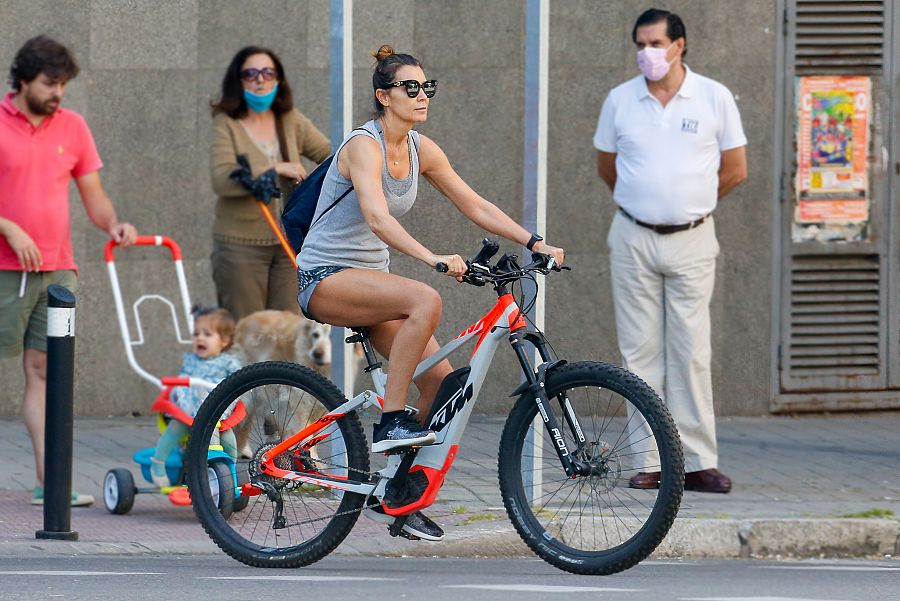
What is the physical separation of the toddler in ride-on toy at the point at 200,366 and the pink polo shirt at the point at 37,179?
705 millimetres

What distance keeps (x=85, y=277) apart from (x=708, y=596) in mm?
6003

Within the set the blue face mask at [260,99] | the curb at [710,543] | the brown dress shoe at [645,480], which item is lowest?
the curb at [710,543]

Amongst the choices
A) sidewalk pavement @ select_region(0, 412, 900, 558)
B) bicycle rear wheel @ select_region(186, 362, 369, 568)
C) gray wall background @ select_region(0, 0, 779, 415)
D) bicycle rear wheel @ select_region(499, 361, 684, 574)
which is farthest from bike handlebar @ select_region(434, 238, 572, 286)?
gray wall background @ select_region(0, 0, 779, 415)

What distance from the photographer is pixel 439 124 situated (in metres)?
10.7

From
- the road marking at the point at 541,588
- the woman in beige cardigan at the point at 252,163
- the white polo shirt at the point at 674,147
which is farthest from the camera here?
the woman in beige cardigan at the point at 252,163

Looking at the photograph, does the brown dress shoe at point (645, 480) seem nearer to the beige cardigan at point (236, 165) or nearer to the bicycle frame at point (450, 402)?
the bicycle frame at point (450, 402)

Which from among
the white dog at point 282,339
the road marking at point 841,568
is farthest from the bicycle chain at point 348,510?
the white dog at point 282,339

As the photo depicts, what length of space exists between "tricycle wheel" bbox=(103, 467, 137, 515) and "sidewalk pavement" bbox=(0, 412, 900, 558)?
0.16ft

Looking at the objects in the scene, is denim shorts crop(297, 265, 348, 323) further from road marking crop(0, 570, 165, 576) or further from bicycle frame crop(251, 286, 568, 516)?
road marking crop(0, 570, 165, 576)

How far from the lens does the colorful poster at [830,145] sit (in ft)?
34.8

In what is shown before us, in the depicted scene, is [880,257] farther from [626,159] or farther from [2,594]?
[2,594]

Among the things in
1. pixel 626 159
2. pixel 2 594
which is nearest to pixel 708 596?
pixel 2 594

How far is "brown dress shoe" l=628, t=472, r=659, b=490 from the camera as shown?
5750 mm

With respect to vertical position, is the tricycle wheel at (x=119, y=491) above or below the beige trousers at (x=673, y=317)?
below
